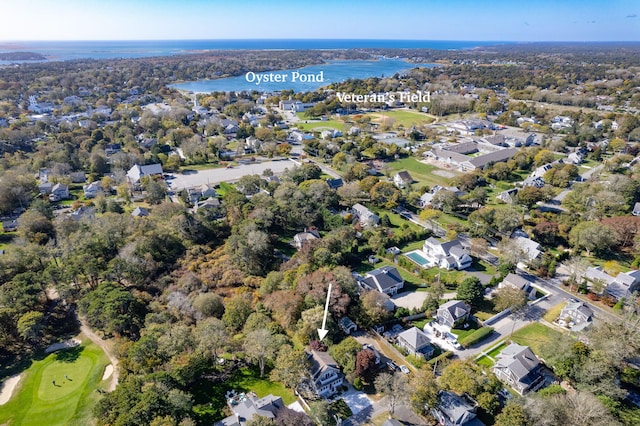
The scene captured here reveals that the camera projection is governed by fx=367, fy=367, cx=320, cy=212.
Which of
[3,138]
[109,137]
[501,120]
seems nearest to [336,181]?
[109,137]

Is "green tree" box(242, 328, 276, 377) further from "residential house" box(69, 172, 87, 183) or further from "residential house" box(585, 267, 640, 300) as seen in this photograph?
"residential house" box(69, 172, 87, 183)

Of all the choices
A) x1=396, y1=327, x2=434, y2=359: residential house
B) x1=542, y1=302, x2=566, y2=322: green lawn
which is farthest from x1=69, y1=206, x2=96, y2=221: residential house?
x1=542, y1=302, x2=566, y2=322: green lawn

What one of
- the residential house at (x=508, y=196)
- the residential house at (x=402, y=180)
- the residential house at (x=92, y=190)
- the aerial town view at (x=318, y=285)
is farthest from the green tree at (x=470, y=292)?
the residential house at (x=92, y=190)

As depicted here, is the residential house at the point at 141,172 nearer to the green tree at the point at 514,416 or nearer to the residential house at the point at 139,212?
the residential house at the point at 139,212

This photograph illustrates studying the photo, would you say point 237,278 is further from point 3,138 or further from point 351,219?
point 3,138

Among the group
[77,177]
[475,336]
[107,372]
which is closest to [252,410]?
[107,372]

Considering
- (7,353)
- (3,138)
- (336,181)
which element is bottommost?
(7,353)
